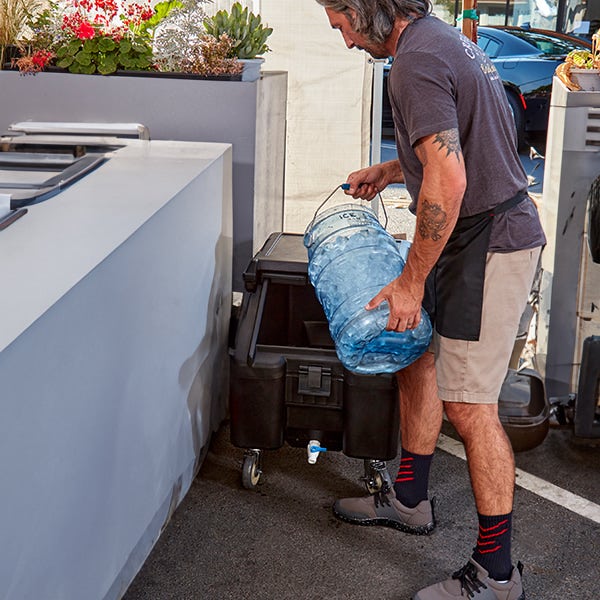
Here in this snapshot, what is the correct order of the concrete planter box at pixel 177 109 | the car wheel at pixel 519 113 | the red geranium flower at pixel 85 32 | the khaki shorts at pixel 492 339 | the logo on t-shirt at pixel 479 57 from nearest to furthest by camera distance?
the logo on t-shirt at pixel 479 57
the khaki shorts at pixel 492 339
the concrete planter box at pixel 177 109
the red geranium flower at pixel 85 32
the car wheel at pixel 519 113

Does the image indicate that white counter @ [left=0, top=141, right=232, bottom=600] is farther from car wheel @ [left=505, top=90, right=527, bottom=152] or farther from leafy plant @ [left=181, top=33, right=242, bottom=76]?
car wheel @ [left=505, top=90, right=527, bottom=152]

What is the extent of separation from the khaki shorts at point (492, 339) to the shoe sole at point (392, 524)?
559mm

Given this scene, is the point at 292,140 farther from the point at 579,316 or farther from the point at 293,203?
the point at 579,316

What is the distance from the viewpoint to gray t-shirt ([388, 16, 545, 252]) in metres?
2.12

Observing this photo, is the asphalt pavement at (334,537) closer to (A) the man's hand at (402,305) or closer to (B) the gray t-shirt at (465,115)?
(A) the man's hand at (402,305)

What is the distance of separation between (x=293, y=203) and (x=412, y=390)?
7.05ft

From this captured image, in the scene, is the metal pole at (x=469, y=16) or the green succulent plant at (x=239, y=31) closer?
the green succulent plant at (x=239, y=31)

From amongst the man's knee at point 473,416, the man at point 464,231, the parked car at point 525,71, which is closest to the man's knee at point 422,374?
the man at point 464,231

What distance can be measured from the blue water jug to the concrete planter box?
300 millimetres

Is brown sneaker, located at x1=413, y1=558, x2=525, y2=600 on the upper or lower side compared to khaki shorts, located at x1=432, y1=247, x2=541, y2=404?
lower

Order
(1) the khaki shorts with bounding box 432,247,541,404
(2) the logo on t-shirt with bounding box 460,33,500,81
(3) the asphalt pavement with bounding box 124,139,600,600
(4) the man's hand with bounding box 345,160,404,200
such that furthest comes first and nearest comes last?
1. (4) the man's hand with bounding box 345,160,404,200
2. (3) the asphalt pavement with bounding box 124,139,600,600
3. (1) the khaki shorts with bounding box 432,247,541,404
4. (2) the logo on t-shirt with bounding box 460,33,500,81

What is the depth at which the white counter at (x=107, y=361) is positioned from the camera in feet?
5.34

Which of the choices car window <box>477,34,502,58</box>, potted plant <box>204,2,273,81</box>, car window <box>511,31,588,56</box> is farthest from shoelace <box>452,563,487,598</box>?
car window <box>511,31,588,56</box>

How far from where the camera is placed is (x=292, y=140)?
4.71 m
